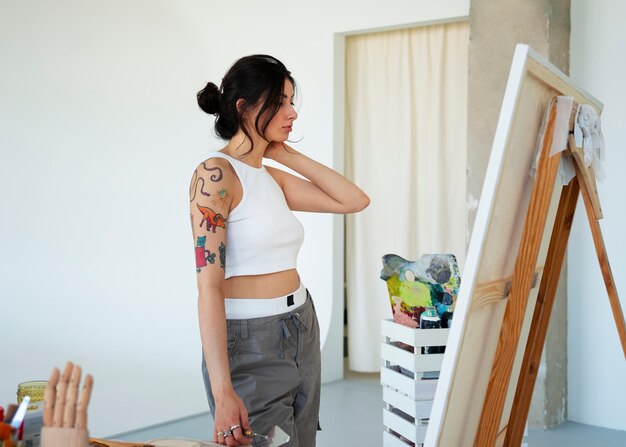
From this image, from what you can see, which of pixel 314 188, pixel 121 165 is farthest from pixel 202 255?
pixel 121 165

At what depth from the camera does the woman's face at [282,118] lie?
2.02 m

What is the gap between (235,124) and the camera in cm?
204

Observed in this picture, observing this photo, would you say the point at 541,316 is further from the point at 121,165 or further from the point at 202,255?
the point at 121,165

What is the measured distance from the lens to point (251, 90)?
199 cm

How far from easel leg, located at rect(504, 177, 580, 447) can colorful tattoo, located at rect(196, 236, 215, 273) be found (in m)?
0.92

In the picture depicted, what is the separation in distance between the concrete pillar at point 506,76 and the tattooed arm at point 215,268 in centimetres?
254

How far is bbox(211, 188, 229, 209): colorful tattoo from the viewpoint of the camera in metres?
1.88

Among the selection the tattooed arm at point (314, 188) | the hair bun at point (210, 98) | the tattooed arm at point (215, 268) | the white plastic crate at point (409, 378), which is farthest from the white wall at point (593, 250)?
the tattooed arm at point (215, 268)

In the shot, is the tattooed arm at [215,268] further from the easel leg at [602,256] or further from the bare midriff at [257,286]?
the easel leg at [602,256]

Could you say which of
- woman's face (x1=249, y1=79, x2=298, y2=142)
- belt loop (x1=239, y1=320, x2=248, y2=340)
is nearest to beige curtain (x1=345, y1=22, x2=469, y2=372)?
woman's face (x1=249, y1=79, x2=298, y2=142)

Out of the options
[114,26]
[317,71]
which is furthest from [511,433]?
[114,26]

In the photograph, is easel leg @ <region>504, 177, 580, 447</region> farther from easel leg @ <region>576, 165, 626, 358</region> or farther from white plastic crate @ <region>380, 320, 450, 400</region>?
white plastic crate @ <region>380, 320, 450, 400</region>

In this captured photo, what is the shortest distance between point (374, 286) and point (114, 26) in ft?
9.25

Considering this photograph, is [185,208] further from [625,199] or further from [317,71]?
[625,199]
